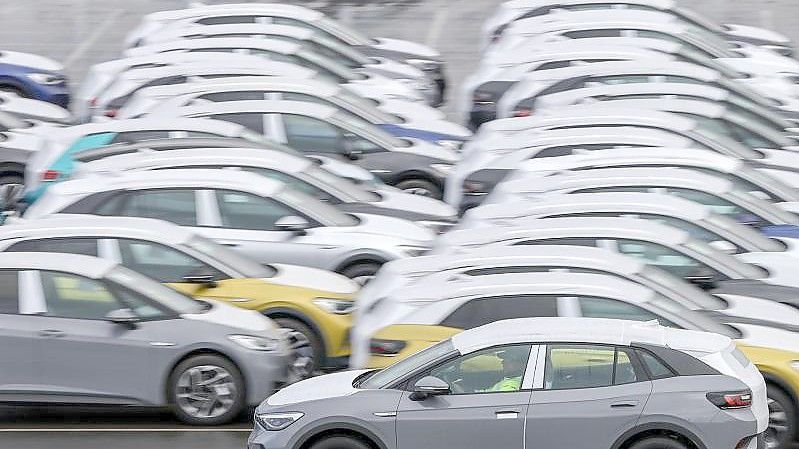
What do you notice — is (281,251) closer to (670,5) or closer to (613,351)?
(613,351)

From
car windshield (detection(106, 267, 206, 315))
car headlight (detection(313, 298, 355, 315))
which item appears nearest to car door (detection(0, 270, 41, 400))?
car windshield (detection(106, 267, 206, 315))

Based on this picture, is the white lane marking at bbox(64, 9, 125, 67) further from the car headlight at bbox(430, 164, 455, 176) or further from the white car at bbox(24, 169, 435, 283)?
the white car at bbox(24, 169, 435, 283)

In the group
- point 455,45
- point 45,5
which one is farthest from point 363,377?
point 45,5

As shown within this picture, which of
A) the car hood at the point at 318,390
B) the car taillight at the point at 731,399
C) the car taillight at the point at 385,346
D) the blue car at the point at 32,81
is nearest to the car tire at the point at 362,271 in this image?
the car taillight at the point at 385,346

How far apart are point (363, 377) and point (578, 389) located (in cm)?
152

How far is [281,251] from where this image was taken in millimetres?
15812

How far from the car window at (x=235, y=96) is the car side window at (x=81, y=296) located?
6.64 meters

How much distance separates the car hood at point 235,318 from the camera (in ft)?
44.1

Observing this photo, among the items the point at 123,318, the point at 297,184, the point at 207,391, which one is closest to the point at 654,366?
the point at 207,391

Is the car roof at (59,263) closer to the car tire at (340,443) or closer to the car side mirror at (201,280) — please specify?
the car side mirror at (201,280)

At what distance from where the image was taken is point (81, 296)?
13.3m

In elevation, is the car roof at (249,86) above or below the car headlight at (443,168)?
above

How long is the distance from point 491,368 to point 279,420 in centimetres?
141

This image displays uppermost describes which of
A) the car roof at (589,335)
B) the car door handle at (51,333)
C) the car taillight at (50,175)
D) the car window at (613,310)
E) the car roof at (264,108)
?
the car roof at (264,108)
